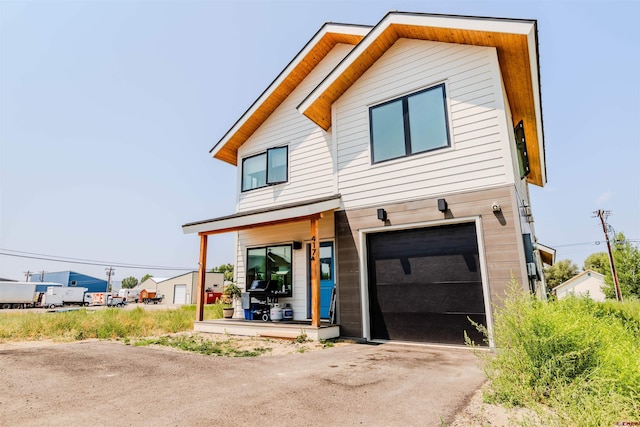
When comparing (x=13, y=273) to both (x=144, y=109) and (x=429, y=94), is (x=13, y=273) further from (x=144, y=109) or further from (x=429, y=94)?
(x=429, y=94)

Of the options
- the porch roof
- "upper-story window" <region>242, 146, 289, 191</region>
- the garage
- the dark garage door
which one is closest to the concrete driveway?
the dark garage door

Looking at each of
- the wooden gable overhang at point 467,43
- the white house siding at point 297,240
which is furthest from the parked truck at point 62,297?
the wooden gable overhang at point 467,43

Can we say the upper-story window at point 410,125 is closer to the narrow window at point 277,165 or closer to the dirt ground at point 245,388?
the narrow window at point 277,165

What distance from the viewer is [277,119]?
11.0 meters

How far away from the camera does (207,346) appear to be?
6785 mm

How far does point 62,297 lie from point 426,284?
45.9m

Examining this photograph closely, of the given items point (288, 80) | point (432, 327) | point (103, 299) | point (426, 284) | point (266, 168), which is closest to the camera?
point (432, 327)

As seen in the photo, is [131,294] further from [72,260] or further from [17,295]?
[72,260]

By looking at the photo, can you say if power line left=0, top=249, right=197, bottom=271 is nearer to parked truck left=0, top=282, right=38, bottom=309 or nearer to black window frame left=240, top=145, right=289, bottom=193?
parked truck left=0, top=282, right=38, bottom=309

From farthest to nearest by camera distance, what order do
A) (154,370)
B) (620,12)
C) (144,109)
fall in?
(144,109), (620,12), (154,370)

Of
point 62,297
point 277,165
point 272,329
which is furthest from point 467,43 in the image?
point 62,297

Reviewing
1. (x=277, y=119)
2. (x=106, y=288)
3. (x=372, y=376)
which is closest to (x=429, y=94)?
(x=277, y=119)

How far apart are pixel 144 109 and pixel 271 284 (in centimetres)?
1146

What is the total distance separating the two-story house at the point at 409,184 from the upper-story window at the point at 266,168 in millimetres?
154
